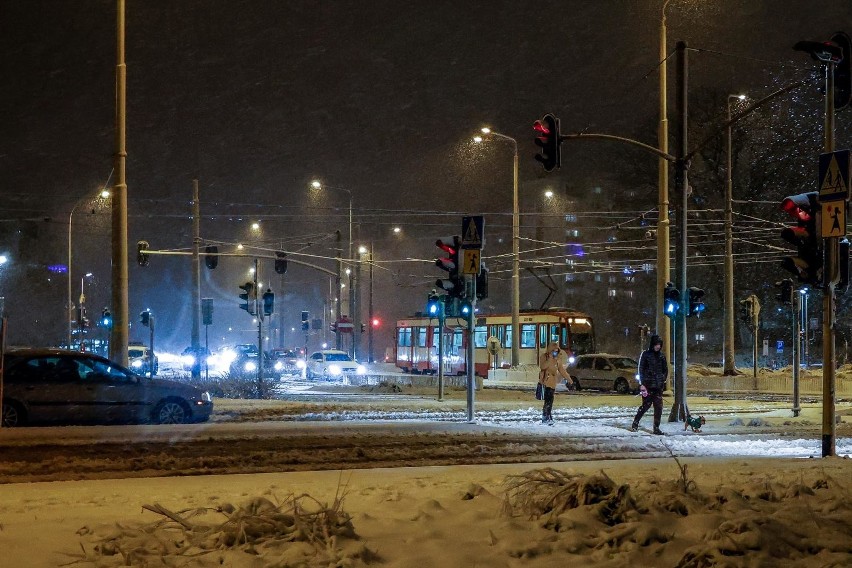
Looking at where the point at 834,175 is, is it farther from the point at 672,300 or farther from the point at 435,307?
the point at 435,307

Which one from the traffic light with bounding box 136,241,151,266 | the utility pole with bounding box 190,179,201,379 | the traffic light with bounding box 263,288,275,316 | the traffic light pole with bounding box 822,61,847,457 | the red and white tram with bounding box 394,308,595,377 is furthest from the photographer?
the red and white tram with bounding box 394,308,595,377

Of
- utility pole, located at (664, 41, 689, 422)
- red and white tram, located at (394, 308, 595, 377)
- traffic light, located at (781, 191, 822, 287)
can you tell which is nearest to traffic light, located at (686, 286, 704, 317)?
utility pole, located at (664, 41, 689, 422)

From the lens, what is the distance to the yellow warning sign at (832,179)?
43.0ft

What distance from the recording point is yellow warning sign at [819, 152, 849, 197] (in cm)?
1309

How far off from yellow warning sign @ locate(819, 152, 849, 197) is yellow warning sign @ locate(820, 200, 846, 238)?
159 millimetres

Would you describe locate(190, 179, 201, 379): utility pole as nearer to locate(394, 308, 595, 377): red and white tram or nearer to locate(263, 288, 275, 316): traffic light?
locate(263, 288, 275, 316): traffic light

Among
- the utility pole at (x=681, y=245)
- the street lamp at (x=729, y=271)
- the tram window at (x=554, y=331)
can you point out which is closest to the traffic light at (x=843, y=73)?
the utility pole at (x=681, y=245)

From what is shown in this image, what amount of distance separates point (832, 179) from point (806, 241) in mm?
1312

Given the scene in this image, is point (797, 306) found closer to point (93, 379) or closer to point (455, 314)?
point (455, 314)

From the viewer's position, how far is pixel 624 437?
1730cm

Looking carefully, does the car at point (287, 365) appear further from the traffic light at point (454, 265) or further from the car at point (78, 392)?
the car at point (78, 392)

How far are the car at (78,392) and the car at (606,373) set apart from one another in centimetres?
2484

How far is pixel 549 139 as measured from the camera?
20344mm

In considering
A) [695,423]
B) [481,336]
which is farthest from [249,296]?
[481,336]
